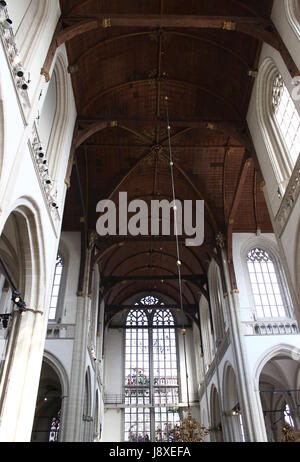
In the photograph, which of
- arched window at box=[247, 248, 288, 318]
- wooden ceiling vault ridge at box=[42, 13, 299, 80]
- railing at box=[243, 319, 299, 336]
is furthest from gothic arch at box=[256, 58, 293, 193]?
arched window at box=[247, 248, 288, 318]

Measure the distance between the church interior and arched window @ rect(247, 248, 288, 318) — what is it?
7 centimetres

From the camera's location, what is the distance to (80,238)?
20.3 metres

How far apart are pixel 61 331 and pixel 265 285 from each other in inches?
386

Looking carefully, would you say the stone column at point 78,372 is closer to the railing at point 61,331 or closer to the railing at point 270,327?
the railing at point 61,331

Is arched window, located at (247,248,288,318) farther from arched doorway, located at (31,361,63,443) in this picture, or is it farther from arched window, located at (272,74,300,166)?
arched doorway, located at (31,361,63,443)

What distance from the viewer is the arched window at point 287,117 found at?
12.0 m

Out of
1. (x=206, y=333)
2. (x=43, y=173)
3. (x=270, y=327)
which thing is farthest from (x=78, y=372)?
(x=206, y=333)

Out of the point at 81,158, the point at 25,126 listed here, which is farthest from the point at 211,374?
the point at 25,126

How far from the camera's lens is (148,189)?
67.5 ft

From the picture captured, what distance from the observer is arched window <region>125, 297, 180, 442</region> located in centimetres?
2705

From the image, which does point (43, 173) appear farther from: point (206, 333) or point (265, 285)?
point (206, 333)

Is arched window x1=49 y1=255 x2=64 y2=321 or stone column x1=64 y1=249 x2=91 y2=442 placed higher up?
arched window x1=49 y1=255 x2=64 y2=321
